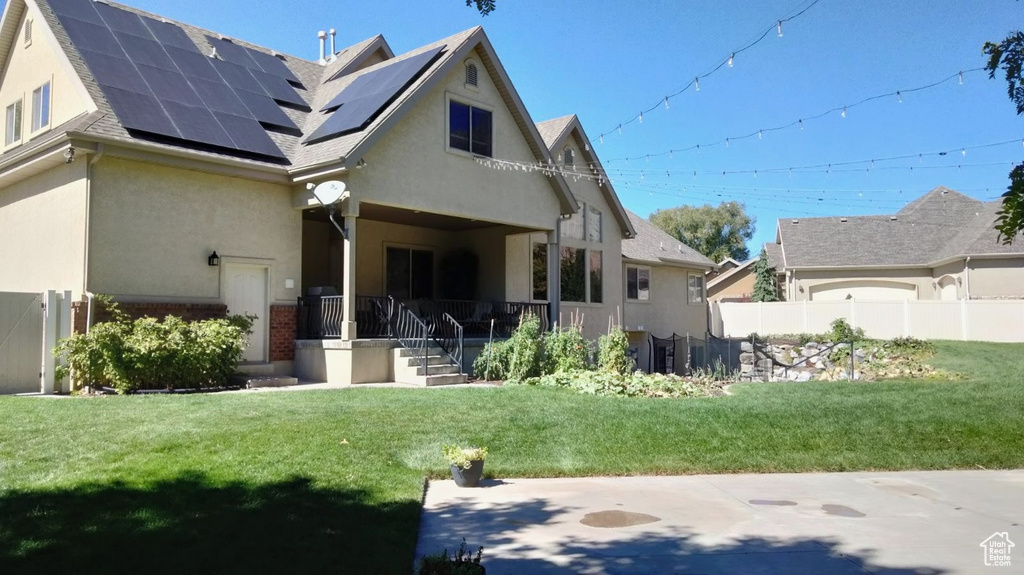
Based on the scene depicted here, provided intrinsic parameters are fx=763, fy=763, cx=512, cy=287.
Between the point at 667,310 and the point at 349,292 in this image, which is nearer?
the point at 349,292

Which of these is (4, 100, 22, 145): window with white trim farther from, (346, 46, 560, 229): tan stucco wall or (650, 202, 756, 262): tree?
(650, 202, 756, 262): tree

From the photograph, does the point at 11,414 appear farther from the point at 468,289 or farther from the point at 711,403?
the point at 468,289

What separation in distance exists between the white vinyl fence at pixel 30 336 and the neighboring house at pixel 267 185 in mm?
407

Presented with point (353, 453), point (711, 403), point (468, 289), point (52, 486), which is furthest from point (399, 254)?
point (52, 486)

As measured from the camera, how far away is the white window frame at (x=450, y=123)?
16062 mm

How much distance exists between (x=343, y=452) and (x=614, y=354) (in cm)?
824

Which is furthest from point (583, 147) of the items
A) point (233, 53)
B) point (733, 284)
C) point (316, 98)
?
point (733, 284)

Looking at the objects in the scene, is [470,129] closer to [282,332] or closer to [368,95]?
[368,95]

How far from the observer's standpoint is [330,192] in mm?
13758

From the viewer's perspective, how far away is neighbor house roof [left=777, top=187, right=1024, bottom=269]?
3092cm

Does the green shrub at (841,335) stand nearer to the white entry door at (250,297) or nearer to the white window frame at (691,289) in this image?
the white window frame at (691,289)

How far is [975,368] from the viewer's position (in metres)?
17.0

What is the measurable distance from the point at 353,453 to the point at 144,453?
1.88 meters

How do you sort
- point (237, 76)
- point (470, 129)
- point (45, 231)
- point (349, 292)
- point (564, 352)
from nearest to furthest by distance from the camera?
point (45, 231), point (349, 292), point (564, 352), point (237, 76), point (470, 129)
